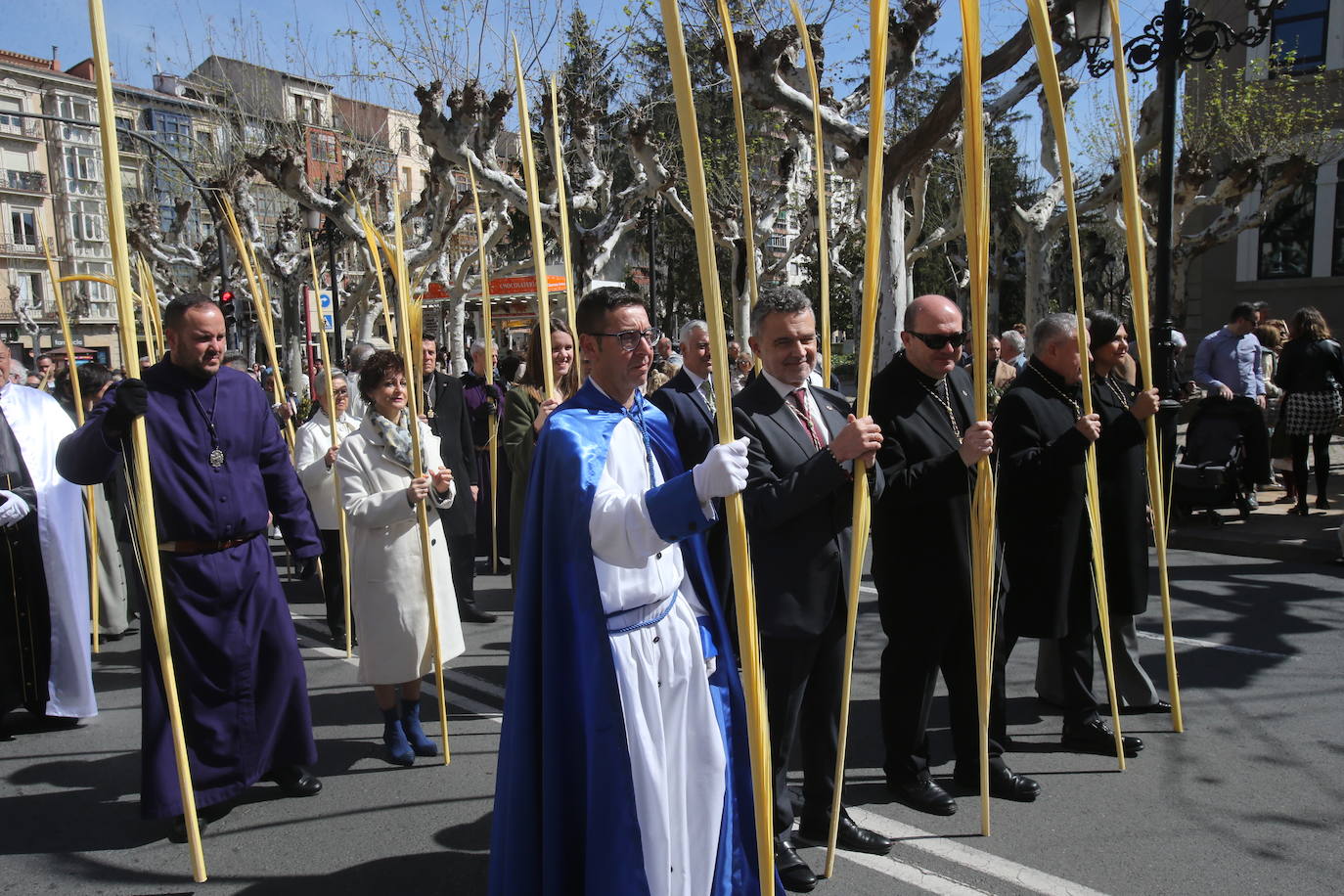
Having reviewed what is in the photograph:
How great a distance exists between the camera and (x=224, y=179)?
2256cm

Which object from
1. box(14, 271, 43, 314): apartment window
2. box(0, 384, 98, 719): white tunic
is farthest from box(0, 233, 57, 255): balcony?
box(0, 384, 98, 719): white tunic

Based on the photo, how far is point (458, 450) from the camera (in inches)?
261

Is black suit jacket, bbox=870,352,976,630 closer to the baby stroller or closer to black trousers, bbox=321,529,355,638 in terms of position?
black trousers, bbox=321,529,355,638

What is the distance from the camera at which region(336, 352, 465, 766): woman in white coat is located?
4148mm

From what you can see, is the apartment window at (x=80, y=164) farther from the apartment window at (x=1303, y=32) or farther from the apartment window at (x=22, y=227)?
the apartment window at (x=1303, y=32)

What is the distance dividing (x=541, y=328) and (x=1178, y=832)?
281cm

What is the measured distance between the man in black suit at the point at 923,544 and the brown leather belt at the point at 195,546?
2.41 meters

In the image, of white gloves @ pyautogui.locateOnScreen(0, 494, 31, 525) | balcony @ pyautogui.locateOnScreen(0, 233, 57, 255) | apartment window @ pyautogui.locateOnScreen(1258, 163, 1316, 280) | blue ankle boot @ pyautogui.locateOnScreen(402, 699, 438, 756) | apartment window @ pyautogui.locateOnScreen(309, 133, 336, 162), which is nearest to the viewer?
blue ankle boot @ pyautogui.locateOnScreen(402, 699, 438, 756)

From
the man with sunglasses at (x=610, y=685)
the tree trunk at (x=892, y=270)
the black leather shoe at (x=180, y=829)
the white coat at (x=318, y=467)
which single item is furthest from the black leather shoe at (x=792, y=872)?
the tree trunk at (x=892, y=270)

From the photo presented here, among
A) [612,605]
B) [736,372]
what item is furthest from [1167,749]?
[736,372]

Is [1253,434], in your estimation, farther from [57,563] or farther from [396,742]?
[57,563]

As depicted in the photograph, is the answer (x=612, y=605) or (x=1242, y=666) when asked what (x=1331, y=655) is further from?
(x=612, y=605)

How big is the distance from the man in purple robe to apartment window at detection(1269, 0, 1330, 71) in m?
23.6

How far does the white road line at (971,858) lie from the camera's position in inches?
122
